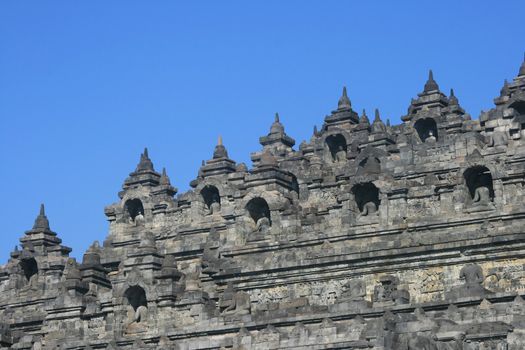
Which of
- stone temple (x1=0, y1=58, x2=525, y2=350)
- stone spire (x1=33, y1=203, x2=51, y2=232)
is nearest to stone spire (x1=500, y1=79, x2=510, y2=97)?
stone temple (x1=0, y1=58, x2=525, y2=350)

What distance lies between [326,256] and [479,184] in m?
7.31

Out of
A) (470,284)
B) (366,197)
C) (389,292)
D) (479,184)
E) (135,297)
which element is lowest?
(470,284)

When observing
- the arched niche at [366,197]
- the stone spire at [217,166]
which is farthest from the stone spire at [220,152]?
the arched niche at [366,197]

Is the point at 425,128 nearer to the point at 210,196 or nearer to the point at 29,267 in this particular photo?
the point at 210,196

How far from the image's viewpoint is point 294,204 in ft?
284

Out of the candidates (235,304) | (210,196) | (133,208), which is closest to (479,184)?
(235,304)

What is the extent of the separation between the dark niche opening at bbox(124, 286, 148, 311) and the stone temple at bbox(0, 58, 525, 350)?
0.31 ft

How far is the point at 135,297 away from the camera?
79125mm

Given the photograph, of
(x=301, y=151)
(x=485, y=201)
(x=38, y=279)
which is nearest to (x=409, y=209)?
(x=485, y=201)

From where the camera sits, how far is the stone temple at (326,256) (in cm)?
7094

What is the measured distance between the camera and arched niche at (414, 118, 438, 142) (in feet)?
304

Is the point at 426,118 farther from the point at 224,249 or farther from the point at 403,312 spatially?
the point at 403,312

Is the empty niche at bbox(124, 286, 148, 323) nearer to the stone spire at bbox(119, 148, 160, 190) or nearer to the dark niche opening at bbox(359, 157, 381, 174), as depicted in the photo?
the dark niche opening at bbox(359, 157, 381, 174)

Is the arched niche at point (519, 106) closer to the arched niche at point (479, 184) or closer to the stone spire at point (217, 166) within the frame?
the arched niche at point (479, 184)
